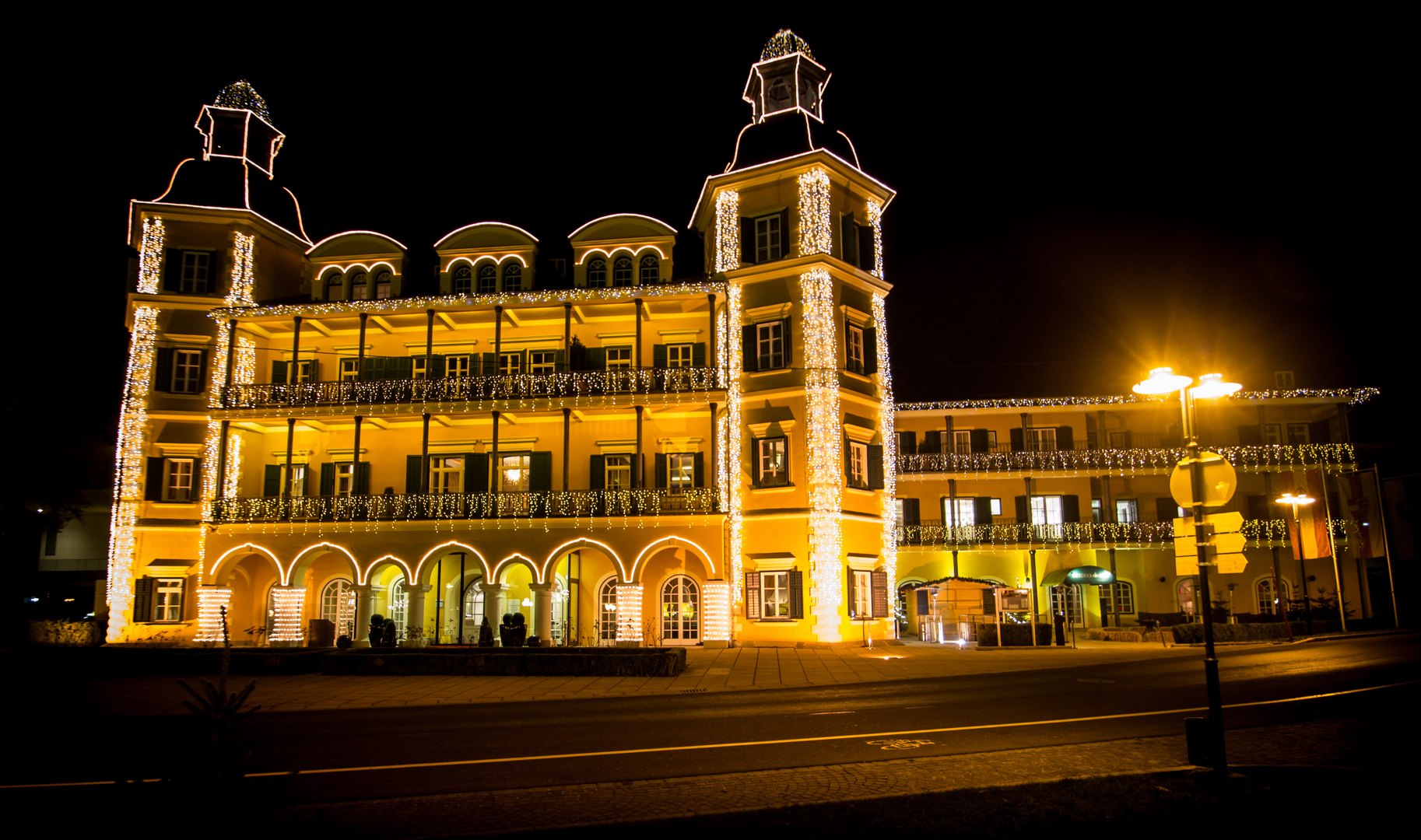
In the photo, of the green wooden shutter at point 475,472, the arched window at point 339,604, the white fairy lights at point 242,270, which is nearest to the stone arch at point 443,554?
the green wooden shutter at point 475,472

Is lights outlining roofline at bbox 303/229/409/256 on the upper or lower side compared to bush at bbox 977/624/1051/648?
upper

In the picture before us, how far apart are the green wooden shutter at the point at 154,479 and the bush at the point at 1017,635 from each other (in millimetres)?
25798

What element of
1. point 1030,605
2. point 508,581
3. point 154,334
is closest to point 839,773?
point 508,581

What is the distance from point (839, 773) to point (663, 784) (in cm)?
163

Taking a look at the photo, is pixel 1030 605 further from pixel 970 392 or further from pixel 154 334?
pixel 154 334

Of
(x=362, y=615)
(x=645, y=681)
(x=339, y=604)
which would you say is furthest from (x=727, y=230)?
(x=339, y=604)

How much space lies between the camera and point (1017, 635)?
85.0 ft

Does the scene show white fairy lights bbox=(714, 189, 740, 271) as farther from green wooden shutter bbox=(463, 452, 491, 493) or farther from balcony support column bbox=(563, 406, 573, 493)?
green wooden shutter bbox=(463, 452, 491, 493)

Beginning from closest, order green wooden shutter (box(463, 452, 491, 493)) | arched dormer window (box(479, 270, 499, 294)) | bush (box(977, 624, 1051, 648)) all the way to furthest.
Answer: bush (box(977, 624, 1051, 648)) → green wooden shutter (box(463, 452, 491, 493)) → arched dormer window (box(479, 270, 499, 294))

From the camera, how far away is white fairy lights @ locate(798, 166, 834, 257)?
26844 mm

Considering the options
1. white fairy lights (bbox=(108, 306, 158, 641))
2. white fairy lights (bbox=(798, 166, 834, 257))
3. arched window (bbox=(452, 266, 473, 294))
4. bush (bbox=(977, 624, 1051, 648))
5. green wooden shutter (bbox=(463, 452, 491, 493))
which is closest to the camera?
bush (bbox=(977, 624, 1051, 648))

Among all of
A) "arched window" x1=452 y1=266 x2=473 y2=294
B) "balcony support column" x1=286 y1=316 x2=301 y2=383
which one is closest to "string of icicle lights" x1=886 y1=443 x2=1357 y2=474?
"arched window" x1=452 y1=266 x2=473 y2=294

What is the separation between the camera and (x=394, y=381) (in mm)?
29641

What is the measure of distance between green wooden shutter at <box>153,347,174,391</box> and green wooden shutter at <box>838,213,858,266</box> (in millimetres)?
21925
